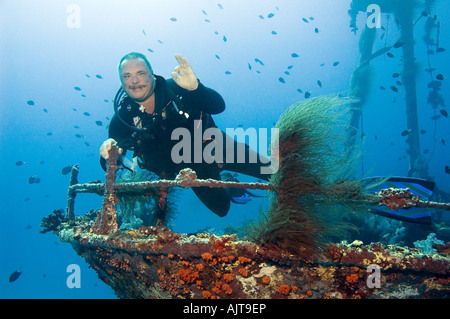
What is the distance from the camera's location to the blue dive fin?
2.94 metres

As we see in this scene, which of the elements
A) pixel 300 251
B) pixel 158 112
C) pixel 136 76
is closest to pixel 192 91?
pixel 158 112

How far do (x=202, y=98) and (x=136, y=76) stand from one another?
126cm

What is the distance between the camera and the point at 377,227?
10.3 m

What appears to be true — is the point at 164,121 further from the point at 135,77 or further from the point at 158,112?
the point at 135,77

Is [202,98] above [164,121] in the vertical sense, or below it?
above

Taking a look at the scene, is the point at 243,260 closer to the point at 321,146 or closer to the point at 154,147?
the point at 321,146

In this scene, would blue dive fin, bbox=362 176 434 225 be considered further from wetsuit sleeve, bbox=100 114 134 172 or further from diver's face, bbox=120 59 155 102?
wetsuit sleeve, bbox=100 114 134 172

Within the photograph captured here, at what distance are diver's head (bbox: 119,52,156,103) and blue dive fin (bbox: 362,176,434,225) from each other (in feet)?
12.7

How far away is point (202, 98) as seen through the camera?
4426mm

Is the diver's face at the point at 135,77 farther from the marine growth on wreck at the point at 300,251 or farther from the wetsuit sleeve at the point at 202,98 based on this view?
the marine growth on wreck at the point at 300,251

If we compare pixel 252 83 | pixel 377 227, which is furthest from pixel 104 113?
pixel 377 227

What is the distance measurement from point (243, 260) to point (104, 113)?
12404 centimetres

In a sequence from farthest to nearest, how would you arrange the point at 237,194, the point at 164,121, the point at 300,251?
the point at 237,194 → the point at 164,121 → the point at 300,251

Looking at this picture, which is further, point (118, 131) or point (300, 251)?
point (118, 131)
